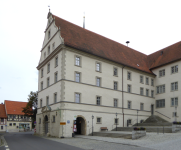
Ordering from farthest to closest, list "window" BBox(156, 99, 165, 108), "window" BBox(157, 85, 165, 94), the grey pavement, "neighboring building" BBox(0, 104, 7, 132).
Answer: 1. "neighboring building" BBox(0, 104, 7, 132)
2. "window" BBox(157, 85, 165, 94)
3. "window" BBox(156, 99, 165, 108)
4. the grey pavement

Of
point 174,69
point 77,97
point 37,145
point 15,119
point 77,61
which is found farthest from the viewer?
point 15,119

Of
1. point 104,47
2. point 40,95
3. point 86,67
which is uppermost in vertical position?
point 104,47

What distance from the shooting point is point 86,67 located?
3116 cm

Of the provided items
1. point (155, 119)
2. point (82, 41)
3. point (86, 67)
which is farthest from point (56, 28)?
point (155, 119)

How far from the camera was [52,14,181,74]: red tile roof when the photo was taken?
3206 centimetres

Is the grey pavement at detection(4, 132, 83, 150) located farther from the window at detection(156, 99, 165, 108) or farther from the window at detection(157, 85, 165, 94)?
the window at detection(157, 85, 165, 94)

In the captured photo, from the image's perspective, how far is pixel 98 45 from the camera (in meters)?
35.7

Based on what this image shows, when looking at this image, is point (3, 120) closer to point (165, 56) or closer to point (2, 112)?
point (2, 112)

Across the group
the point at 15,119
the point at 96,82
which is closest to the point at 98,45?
the point at 96,82

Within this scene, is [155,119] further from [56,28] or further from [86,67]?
[56,28]

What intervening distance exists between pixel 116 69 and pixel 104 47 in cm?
423

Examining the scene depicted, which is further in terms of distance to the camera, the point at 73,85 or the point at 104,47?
the point at 104,47

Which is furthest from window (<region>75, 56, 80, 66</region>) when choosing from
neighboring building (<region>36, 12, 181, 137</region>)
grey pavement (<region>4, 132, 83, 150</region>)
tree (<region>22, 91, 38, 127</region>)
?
tree (<region>22, 91, 38, 127</region>)

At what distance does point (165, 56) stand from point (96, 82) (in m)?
16.4
